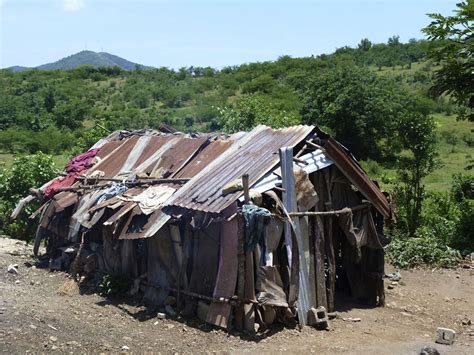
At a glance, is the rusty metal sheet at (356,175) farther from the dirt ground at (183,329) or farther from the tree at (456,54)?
the tree at (456,54)

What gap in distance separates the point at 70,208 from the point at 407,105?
25.0m

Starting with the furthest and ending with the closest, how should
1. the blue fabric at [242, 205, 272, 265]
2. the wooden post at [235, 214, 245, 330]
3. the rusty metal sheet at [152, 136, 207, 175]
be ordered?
the rusty metal sheet at [152, 136, 207, 175]
the wooden post at [235, 214, 245, 330]
the blue fabric at [242, 205, 272, 265]

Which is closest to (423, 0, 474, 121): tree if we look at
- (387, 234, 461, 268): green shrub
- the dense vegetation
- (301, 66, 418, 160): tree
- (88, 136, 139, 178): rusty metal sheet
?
the dense vegetation

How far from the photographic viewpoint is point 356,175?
388 inches

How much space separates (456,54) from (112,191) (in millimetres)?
9788

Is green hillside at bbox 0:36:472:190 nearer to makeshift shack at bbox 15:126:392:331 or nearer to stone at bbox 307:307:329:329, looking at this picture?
makeshift shack at bbox 15:126:392:331

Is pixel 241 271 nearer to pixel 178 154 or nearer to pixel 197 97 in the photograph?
pixel 178 154

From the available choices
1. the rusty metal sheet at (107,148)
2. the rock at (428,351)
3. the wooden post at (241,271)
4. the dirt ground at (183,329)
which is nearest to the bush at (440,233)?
the dirt ground at (183,329)

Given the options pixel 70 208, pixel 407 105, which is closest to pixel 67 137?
pixel 407 105

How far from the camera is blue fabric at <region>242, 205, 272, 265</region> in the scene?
8.37 m

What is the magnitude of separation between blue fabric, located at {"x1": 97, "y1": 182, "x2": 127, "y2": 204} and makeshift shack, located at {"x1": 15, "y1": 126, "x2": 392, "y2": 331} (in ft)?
0.09

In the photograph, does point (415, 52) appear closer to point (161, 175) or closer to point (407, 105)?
point (407, 105)

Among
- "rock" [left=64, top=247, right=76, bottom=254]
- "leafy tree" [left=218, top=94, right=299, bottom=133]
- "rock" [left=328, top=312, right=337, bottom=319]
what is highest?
"leafy tree" [left=218, top=94, right=299, bottom=133]

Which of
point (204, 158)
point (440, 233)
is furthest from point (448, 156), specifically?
point (204, 158)
